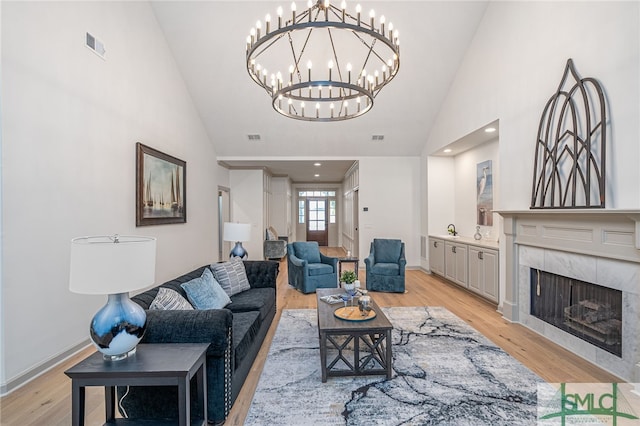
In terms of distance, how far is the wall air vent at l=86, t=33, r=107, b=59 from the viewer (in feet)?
10.3

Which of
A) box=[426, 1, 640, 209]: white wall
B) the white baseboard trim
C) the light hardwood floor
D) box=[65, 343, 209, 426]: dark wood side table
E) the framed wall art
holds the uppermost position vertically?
box=[426, 1, 640, 209]: white wall

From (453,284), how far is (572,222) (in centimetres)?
302

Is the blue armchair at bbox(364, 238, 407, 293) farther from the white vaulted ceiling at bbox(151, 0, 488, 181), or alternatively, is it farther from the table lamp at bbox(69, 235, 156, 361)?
the table lamp at bbox(69, 235, 156, 361)

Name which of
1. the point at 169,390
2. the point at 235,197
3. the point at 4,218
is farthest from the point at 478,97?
the point at 235,197

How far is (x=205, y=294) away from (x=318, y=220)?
1000cm

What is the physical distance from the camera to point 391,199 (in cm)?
737

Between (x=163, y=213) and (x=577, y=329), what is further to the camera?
(x=163, y=213)

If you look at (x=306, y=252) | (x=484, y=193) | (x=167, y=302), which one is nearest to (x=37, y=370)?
(x=167, y=302)

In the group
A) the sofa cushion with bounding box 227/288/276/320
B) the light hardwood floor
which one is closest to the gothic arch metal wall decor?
the light hardwood floor

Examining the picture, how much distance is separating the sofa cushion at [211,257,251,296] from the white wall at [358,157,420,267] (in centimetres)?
412

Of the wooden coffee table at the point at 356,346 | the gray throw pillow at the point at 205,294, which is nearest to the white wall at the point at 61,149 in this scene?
the gray throw pillow at the point at 205,294

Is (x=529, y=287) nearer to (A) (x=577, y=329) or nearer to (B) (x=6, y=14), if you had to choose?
(A) (x=577, y=329)

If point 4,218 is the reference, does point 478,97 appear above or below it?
above

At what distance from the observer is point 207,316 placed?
1894mm
